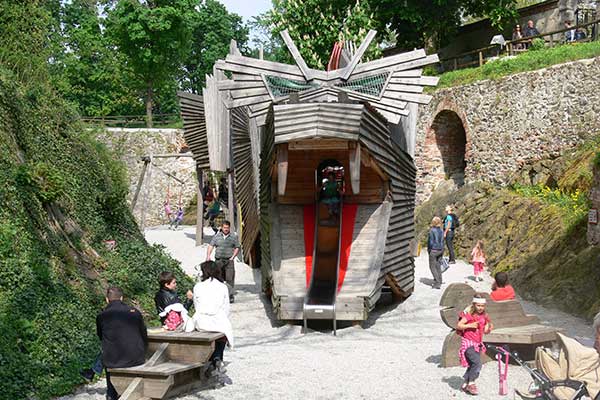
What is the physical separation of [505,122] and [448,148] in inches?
167

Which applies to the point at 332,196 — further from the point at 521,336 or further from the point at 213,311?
the point at 213,311

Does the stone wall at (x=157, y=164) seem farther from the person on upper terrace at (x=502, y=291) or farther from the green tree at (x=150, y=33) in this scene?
the person on upper terrace at (x=502, y=291)

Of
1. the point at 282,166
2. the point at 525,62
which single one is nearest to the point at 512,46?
the point at 525,62

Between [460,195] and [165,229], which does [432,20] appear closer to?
[460,195]

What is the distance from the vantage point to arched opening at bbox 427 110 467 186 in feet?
79.6

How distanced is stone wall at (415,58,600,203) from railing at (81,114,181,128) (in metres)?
15.6

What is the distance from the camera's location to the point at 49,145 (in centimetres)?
1097

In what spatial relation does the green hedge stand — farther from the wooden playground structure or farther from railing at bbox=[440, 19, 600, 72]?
railing at bbox=[440, 19, 600, 72]

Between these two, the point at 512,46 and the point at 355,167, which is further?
the point at 512,46

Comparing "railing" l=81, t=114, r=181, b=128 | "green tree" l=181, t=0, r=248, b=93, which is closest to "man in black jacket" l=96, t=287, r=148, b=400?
"railing" l=81, t=114, r=181, b=128

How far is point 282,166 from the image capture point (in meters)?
10.0

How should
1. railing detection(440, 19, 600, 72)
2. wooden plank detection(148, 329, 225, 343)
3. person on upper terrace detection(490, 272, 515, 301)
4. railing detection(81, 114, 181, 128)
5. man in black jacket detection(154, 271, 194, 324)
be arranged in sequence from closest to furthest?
wooden plank detection(148, 329, 225, 343), man in black jacket detection(154, 271, 194, 324), person on upper terrace detection(490, 272, 515, 301), railing detection(440, 19, 600, 72), railing detection(81, 114, 181, 128)

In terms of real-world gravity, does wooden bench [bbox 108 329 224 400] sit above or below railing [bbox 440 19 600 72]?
below

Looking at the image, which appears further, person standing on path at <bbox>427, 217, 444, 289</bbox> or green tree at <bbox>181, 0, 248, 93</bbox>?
green tree at <bbox>181, 0, 248, 93</bbox>
